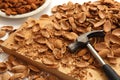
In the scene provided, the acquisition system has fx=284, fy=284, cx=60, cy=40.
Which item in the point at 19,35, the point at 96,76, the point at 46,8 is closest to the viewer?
the point at 96,76

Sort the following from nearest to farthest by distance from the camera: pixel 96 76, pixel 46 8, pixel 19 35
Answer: pixel 96 76, pixel 19 35, pixel 46 8

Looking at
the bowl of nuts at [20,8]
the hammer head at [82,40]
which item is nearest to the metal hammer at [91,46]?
the hammer head at [82,40]

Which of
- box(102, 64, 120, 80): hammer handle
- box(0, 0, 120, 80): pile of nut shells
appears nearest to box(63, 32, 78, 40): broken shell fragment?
box(0, 0, 120, 80): pile of nut shells

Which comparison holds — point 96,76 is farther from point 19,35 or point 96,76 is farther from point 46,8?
point 46,8

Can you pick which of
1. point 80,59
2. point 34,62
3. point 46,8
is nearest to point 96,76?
point 80,59

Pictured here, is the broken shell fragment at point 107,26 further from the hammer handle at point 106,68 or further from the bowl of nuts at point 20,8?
the bowl of nuts at point 20,8

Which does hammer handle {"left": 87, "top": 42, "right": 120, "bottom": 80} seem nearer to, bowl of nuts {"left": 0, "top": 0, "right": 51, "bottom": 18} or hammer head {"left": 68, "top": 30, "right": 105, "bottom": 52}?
hammer head {"left": 68, "top": 30, "right": 105, "bottom": 52}

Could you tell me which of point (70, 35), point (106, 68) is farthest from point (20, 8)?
point (106, 68)

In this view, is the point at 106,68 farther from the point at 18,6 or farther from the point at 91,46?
the point at 18,6
